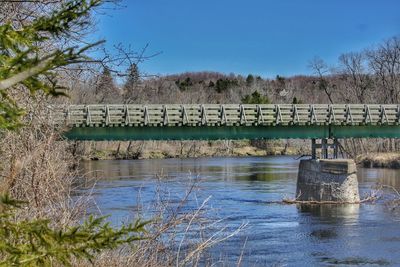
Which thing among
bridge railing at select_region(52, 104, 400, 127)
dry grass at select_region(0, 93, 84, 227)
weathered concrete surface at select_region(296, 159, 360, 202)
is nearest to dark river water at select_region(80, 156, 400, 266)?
dry grass at select_region(0, 93, 84, 227)

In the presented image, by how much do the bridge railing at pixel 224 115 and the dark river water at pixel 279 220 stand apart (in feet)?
15.0

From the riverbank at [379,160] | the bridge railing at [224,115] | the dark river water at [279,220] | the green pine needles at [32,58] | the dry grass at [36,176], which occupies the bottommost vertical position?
the dark river water at [279,220]

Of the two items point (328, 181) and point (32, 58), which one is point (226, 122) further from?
point (32, 58)

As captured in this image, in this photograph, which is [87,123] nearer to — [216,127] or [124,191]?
[124,191]

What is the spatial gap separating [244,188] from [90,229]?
42694mm

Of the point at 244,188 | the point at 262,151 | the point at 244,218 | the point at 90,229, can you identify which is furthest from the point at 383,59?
the point at 90,229

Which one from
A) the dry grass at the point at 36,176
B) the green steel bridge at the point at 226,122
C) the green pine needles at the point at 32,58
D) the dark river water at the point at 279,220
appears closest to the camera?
the green pine needles at the point at 32,58

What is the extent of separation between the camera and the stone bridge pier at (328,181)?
138 ft

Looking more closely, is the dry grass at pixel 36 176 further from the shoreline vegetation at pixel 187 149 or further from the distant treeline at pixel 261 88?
the shoreline vegetation at pixel 187 149

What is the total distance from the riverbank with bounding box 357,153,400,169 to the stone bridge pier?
22.1 m

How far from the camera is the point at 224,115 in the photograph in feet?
148

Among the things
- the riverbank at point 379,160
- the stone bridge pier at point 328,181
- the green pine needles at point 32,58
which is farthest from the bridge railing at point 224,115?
the green pine needles at point 32,58

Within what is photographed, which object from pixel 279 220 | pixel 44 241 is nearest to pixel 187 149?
pixel 279 220

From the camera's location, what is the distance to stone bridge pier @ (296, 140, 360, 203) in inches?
1658
